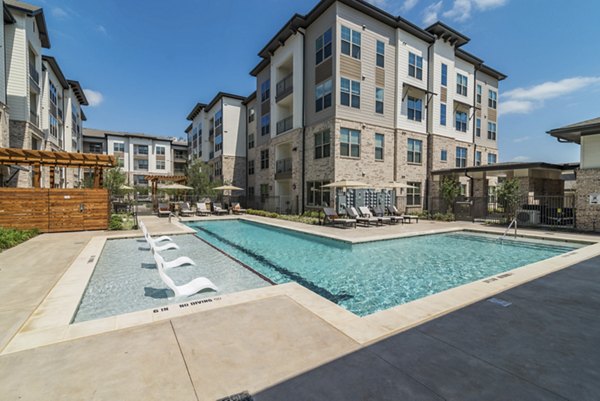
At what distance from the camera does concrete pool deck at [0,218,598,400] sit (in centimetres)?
231

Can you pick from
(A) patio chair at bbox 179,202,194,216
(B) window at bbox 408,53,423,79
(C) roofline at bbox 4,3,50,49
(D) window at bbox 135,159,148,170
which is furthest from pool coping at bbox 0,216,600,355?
(D) window at bbox 135,159,148,170

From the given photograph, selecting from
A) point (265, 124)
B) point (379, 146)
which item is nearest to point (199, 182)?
point (265, 124)

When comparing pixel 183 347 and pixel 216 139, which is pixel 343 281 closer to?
pixel 183 347

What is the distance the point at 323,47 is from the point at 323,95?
309 cm

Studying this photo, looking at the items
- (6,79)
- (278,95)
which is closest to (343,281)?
(278,95)

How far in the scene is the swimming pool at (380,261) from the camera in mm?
5930

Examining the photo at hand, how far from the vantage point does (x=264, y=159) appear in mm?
26438

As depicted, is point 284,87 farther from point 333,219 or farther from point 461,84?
point 461,84

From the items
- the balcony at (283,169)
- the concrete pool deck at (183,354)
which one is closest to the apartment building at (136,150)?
the balcony at (283,169)

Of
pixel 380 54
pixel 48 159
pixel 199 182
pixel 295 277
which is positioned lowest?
pixel 295 277

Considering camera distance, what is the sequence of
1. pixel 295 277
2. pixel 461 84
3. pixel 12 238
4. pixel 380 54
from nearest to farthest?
Result: 1. pixel 295 277
2. pixel 12 238
3. pixel 380 54
4. pixel 461 84

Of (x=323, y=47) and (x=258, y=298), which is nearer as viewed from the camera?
(x=258, y=298)

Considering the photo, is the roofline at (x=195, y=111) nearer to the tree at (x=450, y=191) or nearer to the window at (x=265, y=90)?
the window at (x=265, y=90)

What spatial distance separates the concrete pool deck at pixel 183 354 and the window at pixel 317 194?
14.4 m
